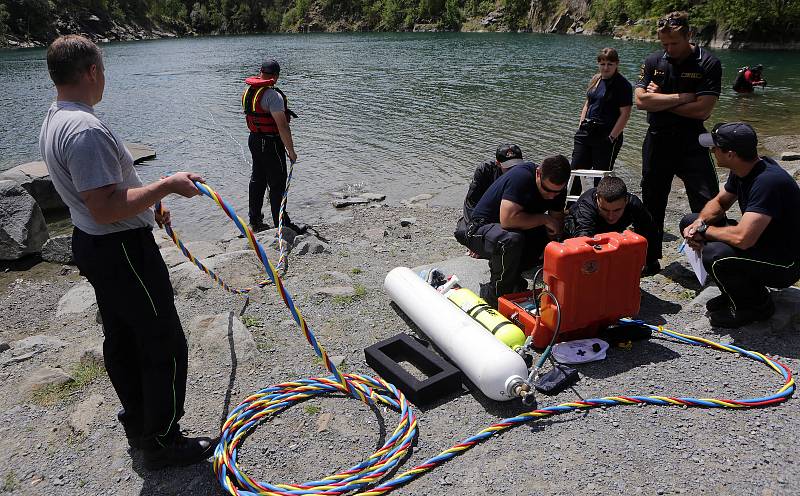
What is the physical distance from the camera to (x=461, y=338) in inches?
181

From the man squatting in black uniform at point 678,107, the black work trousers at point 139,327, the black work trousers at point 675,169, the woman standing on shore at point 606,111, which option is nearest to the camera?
the black work trousers at point 139,327

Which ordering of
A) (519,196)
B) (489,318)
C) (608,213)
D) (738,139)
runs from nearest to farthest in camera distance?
(738,139) → (489,318) → (608,213) → (519,196)

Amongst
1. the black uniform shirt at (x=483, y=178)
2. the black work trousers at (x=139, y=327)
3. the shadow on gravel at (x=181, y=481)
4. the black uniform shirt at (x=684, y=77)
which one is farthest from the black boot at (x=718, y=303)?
the black work trousers at (x=139, y=327)

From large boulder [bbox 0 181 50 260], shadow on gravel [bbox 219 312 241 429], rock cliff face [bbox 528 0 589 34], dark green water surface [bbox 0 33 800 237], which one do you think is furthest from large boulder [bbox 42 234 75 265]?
rock cliff face [bbox 528 0 589 34]

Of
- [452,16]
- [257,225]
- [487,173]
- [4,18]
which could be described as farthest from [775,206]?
[4,18]

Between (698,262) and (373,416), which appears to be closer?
(373,416)

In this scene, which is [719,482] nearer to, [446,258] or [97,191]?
[97,191]

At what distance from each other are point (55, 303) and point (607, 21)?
61295mm

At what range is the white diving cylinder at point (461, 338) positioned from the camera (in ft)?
13.7

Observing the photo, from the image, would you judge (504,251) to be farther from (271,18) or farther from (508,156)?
(271,18)

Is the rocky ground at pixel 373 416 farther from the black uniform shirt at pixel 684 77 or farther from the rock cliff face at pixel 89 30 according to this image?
the rock cliff face at pixel 89 30

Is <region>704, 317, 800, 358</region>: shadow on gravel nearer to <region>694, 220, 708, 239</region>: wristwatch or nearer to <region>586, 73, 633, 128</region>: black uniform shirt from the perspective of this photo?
<region>694, 220, 708, 239</region>: wristwatch

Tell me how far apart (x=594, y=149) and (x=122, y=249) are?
639 centimetres

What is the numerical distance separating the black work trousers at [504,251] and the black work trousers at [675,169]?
1.38 meters
